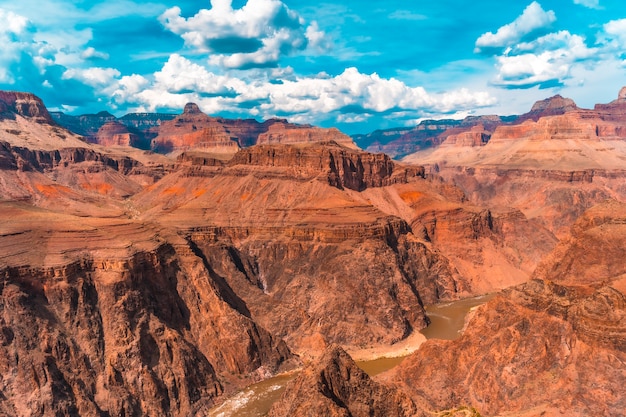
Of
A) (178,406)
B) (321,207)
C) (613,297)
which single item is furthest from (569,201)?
(178,406)

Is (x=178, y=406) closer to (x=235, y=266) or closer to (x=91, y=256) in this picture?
(x=91, y=256)

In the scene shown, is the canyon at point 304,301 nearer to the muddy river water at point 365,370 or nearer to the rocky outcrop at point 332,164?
the rocky outcrop at point 332,164

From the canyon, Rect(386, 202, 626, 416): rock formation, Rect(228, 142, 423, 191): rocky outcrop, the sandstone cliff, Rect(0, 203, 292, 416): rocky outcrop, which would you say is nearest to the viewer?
the sandstone cliff

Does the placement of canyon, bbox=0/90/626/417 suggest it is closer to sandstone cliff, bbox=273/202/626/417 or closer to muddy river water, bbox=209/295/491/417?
sandstone cliff, bbox=273/202/626/417

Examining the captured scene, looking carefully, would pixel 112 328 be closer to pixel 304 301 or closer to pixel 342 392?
pixel 342 392

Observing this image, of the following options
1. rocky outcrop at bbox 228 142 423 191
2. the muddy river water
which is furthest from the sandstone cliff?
rocky outcrop at bbox 228 142 423 191

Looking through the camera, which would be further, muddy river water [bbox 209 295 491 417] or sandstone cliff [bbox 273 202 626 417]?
muddy river water [bbox 209 295 491 417]
